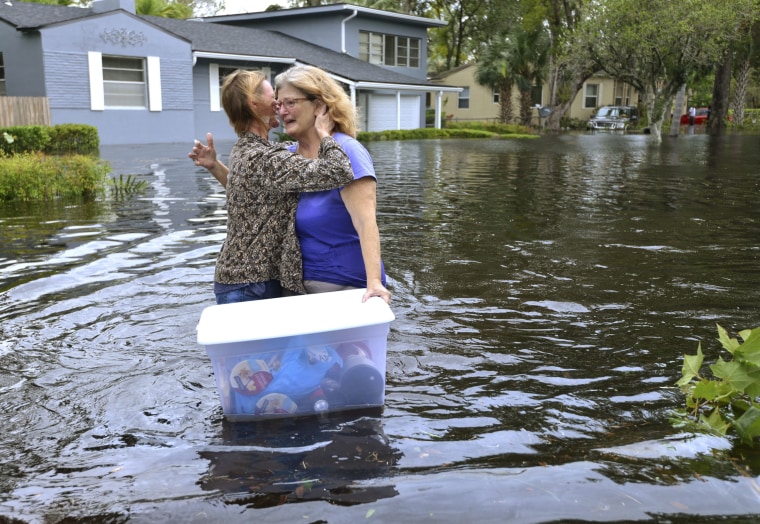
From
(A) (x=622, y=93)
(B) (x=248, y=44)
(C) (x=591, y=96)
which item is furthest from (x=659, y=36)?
(A) (x=622, y=93)

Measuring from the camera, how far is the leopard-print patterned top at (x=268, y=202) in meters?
3.69

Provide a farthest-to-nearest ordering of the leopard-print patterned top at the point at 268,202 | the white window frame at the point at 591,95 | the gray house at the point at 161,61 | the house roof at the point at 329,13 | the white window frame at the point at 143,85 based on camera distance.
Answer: the white window frame at the point at 591,95
the house roof at the point at 329,13
the white window frame at the point at 143,85
the gray house at the point at 161,61
the leopard-print patterned top at the point at 268,202

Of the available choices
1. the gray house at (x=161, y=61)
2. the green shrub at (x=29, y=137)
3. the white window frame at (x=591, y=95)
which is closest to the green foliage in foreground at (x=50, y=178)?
the green shrub at (x=29, y=137)

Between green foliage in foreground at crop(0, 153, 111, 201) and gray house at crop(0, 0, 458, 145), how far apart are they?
11201 millimetres

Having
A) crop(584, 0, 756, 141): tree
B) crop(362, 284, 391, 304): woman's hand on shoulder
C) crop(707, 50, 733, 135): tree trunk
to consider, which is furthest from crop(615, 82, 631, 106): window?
crop(362, 284, 391, 304): woman's hand on shoulder

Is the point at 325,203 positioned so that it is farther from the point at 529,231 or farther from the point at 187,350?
the point at 529,231

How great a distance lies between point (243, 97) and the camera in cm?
396

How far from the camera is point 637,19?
2944 cm

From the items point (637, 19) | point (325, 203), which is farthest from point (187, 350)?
point (637, 19)

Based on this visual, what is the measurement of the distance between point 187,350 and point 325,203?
2238 millimetres

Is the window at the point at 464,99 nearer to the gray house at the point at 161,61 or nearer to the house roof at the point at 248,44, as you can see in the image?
the house roof at the point at 248,44

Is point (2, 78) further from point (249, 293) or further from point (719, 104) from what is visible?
point (719, 104)

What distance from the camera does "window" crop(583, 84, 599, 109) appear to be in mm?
59438

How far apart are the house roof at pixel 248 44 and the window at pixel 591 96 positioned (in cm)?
2479
